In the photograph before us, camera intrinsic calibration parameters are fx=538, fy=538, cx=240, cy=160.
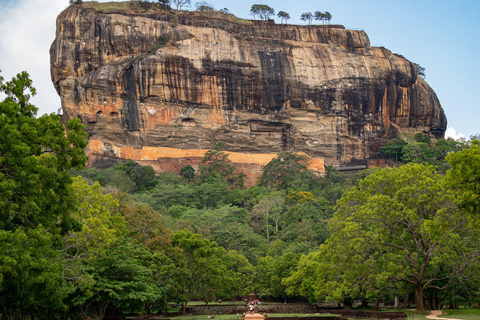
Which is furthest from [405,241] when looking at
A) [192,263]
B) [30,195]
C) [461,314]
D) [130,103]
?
[130,103]

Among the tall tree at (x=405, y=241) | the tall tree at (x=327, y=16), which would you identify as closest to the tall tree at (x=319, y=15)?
the tall tree at (x=327, y=16)

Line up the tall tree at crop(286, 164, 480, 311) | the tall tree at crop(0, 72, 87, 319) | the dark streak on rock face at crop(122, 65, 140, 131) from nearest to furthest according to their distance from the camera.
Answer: the tall tree at crop(0, 72, 87, 319) < the tall tree at crop(286, 164, 480, 311) < the dark streak on rock face at crop(122, 65, 140, 131)

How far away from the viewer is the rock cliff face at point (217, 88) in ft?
195

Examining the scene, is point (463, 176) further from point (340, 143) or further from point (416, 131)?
point (416, 131)

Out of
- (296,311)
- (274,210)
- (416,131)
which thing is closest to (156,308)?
(296,311)

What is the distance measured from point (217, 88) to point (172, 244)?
36.6m

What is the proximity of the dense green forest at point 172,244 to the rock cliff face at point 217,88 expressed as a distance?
22.3m

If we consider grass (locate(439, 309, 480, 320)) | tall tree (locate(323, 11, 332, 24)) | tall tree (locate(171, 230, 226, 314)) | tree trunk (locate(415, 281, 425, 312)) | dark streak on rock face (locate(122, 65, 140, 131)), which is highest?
tall tree (locate(323, 11, 332, 24))

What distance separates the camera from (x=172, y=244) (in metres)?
26.3

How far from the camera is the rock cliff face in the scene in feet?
195

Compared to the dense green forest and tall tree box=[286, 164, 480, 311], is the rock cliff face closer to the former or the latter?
the dense green forest

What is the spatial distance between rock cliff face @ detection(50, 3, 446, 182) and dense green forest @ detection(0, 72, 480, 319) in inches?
877

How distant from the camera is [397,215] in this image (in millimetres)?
20938

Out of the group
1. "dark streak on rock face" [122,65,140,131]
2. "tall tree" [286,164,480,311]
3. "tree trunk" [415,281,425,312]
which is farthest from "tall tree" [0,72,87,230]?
"dark streak on rock face" [122,65,140,131]
